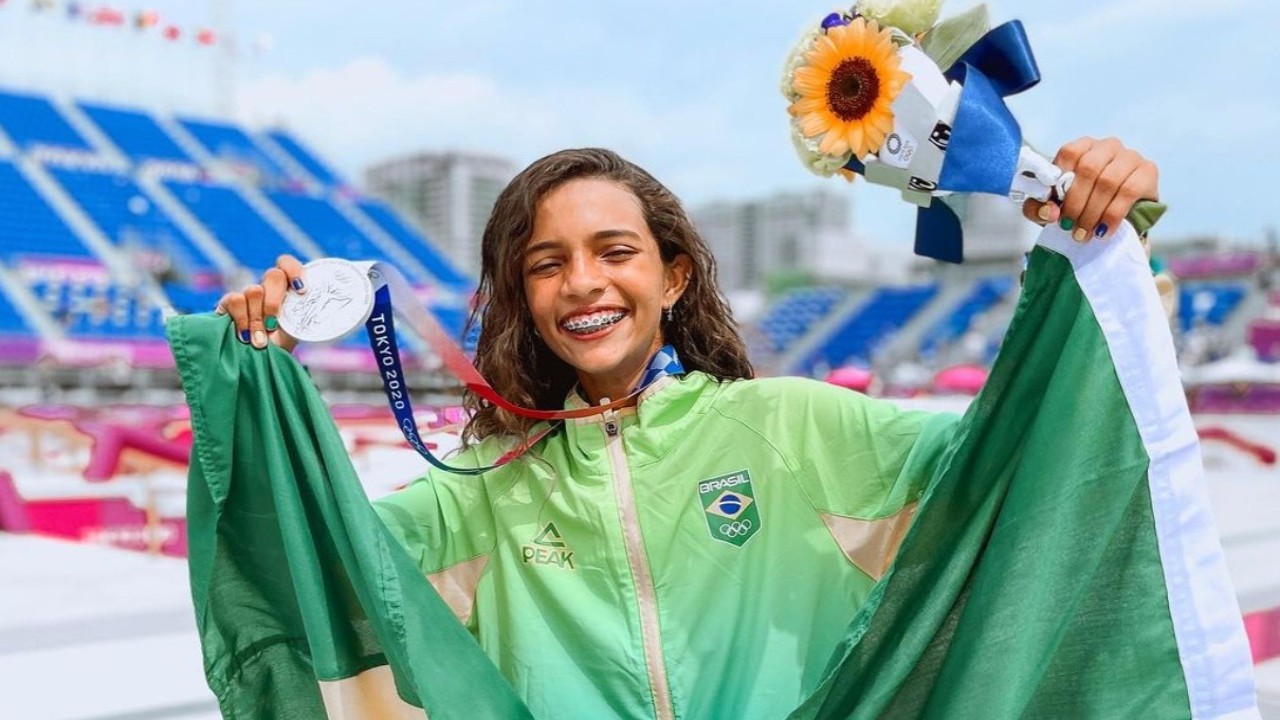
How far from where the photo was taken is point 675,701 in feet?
5.07

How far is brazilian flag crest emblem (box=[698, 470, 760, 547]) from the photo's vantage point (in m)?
1.62

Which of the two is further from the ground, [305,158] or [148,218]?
[305,158]

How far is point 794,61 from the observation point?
60.5 inches

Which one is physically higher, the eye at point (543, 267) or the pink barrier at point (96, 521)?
the eye at point (543, 267)

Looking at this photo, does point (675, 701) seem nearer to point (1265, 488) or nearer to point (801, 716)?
point (801, 716)

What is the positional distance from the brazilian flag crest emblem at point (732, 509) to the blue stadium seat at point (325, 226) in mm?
29929

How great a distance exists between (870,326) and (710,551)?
1410 inches

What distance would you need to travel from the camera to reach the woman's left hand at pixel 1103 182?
1.35 meters

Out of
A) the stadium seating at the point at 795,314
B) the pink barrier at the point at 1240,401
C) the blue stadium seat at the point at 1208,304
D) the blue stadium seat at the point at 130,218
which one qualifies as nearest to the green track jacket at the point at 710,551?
the pink barrier at the point at 1240,401

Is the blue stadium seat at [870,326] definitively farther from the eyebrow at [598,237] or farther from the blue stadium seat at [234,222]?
the eyebrow at [598,237]

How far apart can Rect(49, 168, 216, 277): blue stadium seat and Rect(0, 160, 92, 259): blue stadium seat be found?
105 centimetres

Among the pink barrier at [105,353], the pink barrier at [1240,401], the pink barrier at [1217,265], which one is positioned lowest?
the pink barrier at [105,353]

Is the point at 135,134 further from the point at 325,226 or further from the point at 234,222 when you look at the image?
the point at 325,226

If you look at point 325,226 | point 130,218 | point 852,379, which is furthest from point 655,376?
point 325,226
